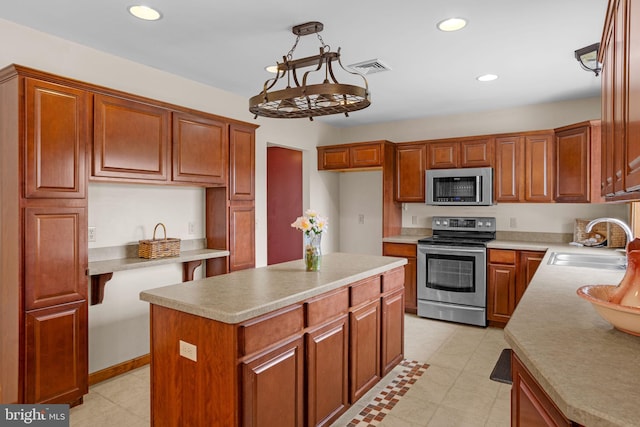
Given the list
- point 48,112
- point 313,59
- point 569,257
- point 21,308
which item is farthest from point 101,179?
point 569,257

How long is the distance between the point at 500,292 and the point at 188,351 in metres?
3.51

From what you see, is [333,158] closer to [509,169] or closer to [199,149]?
[509,169]

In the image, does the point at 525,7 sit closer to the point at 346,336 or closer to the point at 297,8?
the point at 297,8

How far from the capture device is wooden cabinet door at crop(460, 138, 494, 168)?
4547 millimetres

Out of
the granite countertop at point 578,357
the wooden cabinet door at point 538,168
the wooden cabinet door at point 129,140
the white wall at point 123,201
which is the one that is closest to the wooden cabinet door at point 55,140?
the wooden cabinet door at point 129,140

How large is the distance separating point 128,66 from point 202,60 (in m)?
0.60

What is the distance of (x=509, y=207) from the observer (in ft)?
15.6

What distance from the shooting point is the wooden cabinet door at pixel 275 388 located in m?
1.78

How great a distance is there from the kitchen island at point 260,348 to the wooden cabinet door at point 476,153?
2618 mm

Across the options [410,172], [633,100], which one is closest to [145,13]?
[633,100]

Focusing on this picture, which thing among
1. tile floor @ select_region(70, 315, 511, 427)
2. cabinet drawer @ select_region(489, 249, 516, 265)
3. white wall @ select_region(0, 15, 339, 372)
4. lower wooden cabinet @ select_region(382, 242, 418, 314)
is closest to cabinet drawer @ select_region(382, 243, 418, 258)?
lower wooden cabinet @ select_region(382, 242, 418, 314)

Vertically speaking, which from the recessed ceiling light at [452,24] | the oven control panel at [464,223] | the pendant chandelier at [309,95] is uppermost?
the recessed ceiling light at [452,24]

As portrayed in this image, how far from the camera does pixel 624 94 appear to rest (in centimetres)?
133

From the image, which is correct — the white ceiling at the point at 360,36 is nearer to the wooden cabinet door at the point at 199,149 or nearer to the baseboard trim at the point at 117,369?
the wooden cabinet door at the point at 199,149
